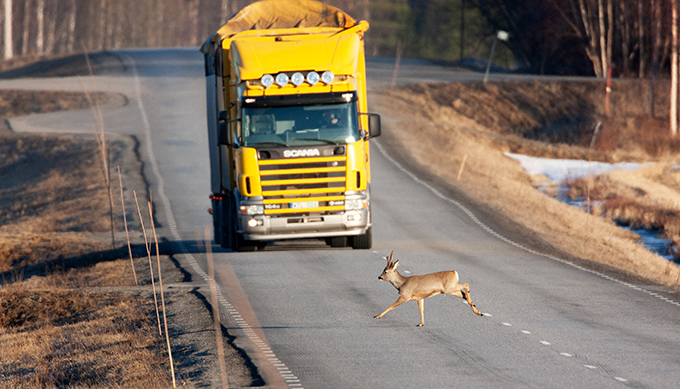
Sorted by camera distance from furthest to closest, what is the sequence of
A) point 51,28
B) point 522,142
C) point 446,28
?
point 51,28, point 446,28, point 522,142

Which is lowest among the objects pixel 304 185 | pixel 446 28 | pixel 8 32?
pixel 304 185

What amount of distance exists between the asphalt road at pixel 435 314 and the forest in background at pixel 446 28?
2759 cm

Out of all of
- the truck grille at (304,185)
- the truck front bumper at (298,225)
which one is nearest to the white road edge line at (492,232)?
the truck front bumper at (298,225)

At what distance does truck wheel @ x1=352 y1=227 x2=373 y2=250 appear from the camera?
17438 mm

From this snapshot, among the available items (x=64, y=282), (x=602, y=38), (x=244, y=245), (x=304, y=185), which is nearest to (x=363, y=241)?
(x=304, y=185)

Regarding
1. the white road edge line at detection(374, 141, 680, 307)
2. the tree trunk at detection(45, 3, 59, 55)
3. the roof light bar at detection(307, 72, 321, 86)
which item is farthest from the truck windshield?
the tree trunk at detection(45, 3, 59, 55)

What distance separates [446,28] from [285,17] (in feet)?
262

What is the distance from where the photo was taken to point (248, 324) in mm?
11938

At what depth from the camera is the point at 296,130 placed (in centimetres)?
1580

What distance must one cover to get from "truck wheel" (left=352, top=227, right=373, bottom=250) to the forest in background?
30.4 m

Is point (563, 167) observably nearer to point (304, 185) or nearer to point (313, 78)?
point (304, 185)

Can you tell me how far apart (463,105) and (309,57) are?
29.3 m

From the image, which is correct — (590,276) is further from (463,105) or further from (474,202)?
(463,105)

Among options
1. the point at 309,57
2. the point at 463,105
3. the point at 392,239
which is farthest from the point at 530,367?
the point at 463,105
